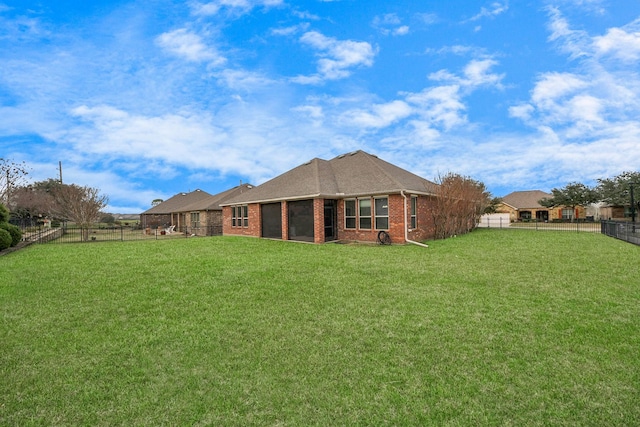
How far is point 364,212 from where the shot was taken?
16.8m

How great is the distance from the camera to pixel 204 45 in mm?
14148

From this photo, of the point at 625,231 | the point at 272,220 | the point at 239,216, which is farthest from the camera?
the point at 239,216

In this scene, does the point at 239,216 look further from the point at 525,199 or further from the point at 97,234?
the point at 525,199

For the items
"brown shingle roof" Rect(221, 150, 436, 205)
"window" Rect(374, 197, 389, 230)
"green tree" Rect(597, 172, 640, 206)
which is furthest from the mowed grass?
"green tree" Rect(597, 172, 640, 206)

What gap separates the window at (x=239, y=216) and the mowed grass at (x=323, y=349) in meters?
14.2

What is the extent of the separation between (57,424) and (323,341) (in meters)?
2.90

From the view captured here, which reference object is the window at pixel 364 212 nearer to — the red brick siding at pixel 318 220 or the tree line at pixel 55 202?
the red brick siding at pixel 318 220

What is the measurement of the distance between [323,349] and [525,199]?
58.7m

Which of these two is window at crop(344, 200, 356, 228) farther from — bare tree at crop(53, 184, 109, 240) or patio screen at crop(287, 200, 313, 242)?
bare tree at crop(53, 184, 109, 240)

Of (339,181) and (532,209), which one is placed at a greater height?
(339,181)

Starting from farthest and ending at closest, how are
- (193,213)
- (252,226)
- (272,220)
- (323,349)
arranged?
(193,213) → (252,226) → (272,220) → (323,349)

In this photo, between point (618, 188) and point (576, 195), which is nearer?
point (618, 188)

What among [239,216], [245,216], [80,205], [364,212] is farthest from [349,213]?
[80,205]

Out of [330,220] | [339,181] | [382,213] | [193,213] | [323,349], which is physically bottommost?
[323,349]
